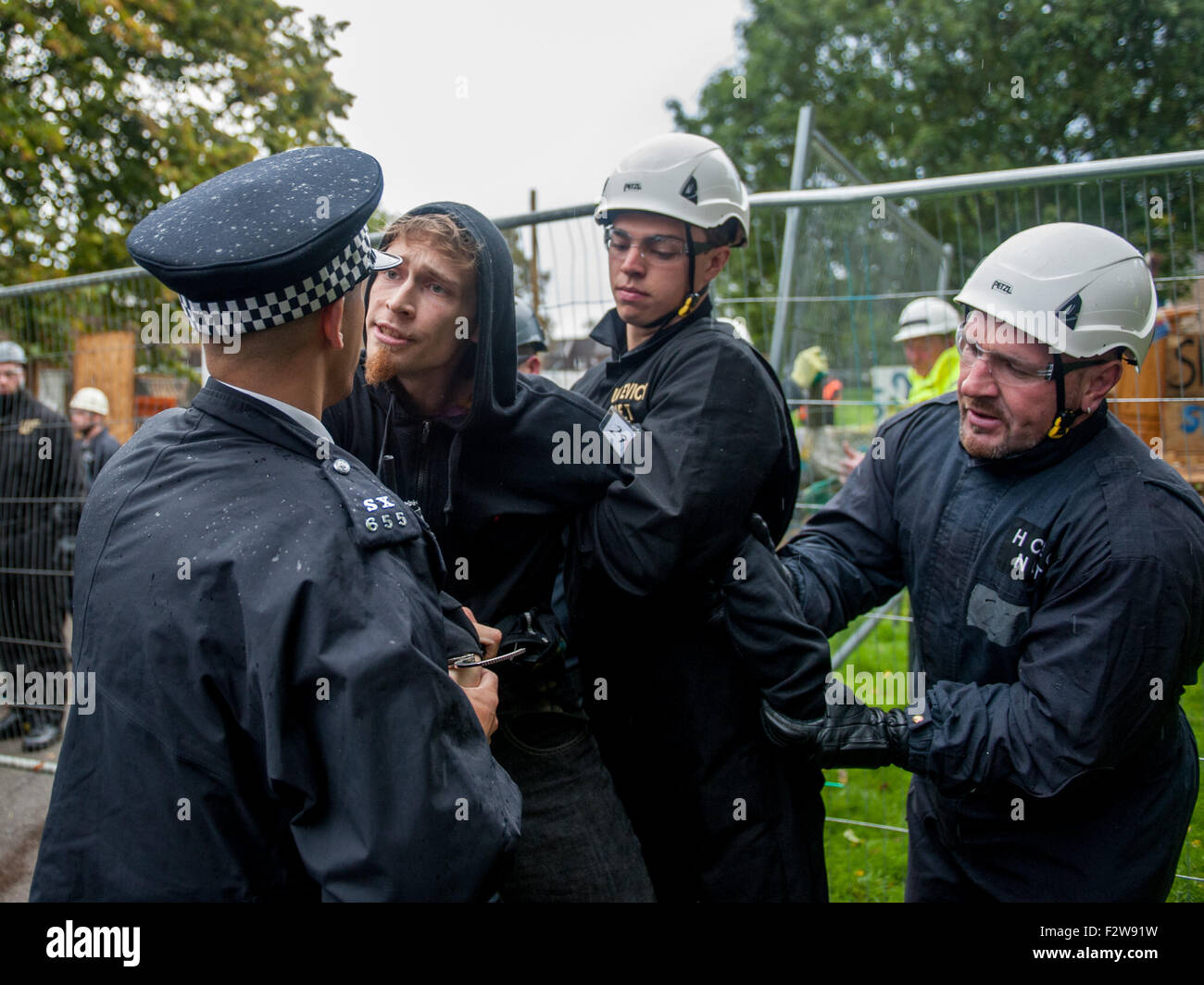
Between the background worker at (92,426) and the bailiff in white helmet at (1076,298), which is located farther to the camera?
the background worker at (92,426)

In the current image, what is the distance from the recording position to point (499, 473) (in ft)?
7.14

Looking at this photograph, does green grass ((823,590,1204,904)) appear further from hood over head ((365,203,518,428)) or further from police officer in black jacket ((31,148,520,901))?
police officer in black jacket ((31,148,520,901))

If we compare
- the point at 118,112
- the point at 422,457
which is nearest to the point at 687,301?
the point at 422,457

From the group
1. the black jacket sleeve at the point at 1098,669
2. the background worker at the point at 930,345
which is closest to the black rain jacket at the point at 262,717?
the black jacket sleeve at the point at 1098,669

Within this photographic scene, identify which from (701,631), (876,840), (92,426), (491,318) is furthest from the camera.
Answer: (92,426)

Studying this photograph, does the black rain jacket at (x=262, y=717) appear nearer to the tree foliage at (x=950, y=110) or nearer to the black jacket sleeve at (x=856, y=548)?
the black jacket sleeve at (x=856, y=548)

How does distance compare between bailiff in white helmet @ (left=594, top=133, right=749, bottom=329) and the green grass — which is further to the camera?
the green grass

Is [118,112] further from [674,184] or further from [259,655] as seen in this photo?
[259,655]

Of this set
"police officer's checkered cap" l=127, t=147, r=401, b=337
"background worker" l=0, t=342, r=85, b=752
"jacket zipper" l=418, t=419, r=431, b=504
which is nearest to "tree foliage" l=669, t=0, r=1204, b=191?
"background worker" l=0, t=342, r=85, b=752

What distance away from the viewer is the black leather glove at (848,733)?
226 centimetres

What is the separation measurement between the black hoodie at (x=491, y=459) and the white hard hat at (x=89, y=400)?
3865mm

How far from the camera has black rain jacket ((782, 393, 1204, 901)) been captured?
204 cm

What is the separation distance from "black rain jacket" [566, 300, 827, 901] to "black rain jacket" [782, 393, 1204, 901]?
0.34 meters

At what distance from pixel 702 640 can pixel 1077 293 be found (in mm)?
1227
